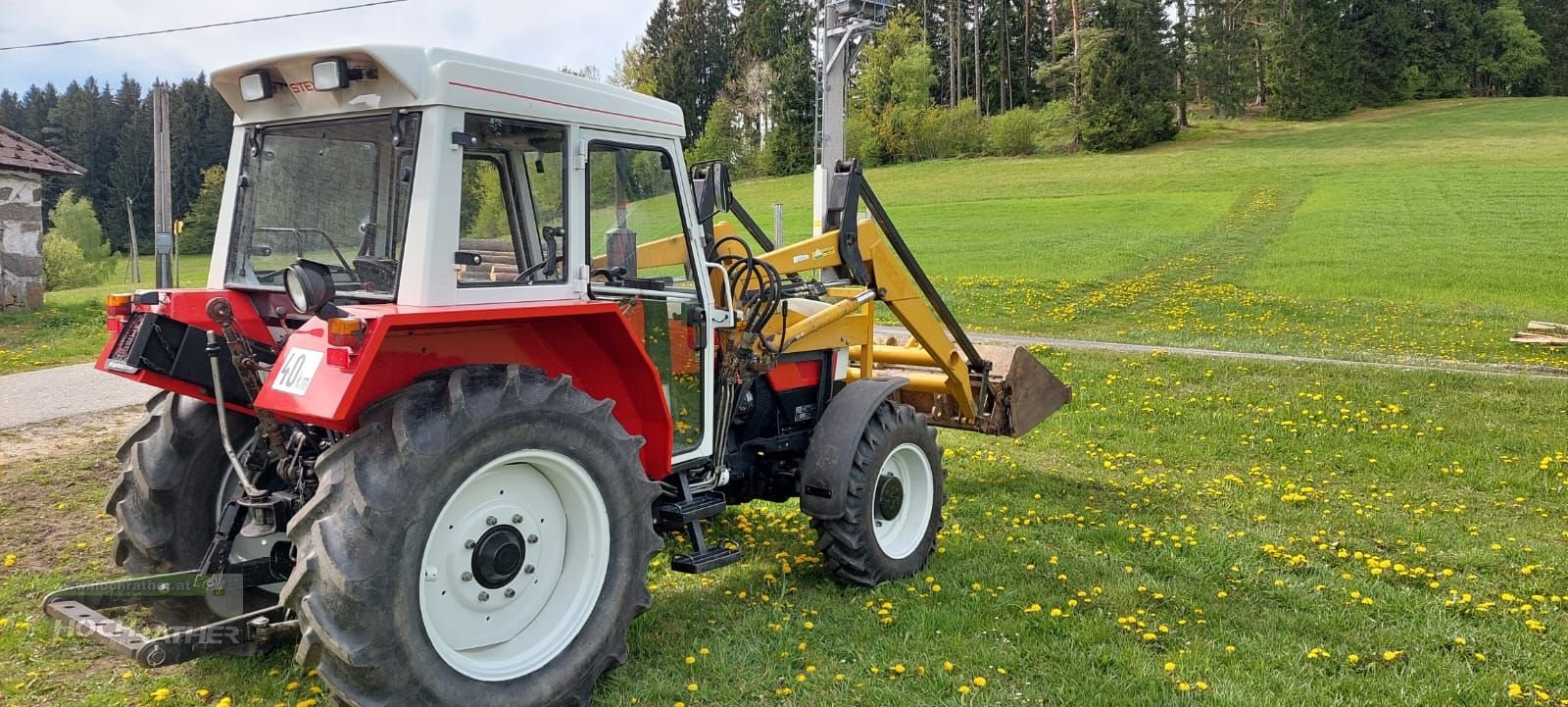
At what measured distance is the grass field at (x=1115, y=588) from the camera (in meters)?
4.37

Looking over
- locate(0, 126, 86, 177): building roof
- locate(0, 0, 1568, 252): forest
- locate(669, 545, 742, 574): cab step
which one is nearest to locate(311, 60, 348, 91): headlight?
locate(669, 545, 742, 574): cab step

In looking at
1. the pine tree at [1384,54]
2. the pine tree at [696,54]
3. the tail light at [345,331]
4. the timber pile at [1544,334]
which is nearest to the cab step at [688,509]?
the tail light at [345,331]

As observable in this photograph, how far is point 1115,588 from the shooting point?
559 cm

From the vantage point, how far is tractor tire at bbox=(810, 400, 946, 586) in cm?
545

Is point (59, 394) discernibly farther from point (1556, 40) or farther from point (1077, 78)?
point (1556, 40)

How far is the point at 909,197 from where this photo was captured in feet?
143

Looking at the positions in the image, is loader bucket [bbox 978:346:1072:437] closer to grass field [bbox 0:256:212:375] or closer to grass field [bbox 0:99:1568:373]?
grass field [bbox 0:99:1568:373]

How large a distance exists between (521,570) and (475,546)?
0.25m

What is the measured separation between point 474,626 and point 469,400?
2.90 ft

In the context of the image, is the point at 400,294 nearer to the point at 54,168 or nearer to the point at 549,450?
the point at 549,450

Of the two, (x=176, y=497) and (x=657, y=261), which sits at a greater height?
(x=657, y=261)

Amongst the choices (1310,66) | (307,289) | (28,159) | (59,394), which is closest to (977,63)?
(1310,66)

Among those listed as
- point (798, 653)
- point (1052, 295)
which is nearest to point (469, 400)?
point (798, 653)

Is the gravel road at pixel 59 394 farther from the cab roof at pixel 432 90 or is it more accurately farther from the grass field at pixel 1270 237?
the grass field at pixel 1270 237
